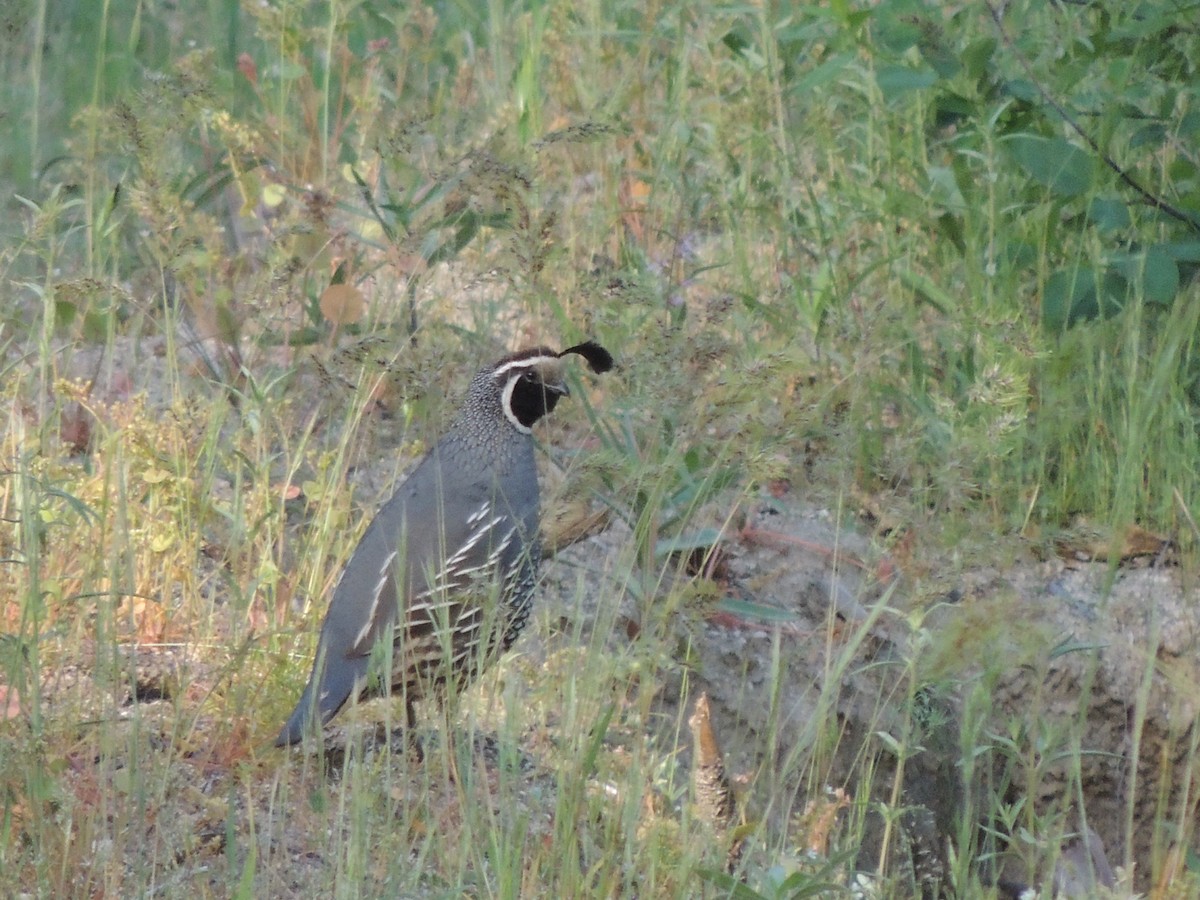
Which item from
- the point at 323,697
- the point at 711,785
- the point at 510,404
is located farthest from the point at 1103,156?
the point at 323,697

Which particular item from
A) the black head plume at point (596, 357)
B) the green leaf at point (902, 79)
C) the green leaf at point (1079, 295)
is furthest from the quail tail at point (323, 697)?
the green leaf at point (1079, 295)

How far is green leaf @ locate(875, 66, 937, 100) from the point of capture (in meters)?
3.59

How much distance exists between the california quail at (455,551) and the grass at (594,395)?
0.35 feet

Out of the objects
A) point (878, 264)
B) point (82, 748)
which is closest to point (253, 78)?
point (878, 264)

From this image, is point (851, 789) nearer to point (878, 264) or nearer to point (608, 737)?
point (608, 737)

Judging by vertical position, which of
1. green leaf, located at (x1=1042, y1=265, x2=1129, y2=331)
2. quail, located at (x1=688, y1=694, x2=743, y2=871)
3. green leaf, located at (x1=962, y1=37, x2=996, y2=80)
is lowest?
quail, located at (x1=688, y1=694, x2=743, y2=871)

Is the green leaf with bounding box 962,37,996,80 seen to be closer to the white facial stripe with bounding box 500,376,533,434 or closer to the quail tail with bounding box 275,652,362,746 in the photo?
the white facial stripe with bounding box 500,376,533,434

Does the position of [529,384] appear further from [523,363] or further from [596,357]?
[596,357]

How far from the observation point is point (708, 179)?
4645mm

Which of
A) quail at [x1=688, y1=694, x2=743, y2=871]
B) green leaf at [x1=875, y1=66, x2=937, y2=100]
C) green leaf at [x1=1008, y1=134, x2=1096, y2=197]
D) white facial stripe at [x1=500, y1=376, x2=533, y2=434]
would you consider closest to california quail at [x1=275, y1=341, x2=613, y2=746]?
white facial stripe at [x1=500, y1=376, x2=533, y2=434]

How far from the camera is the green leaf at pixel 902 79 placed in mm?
3594

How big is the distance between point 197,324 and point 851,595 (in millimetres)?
1723

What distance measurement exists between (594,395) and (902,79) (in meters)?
1.15

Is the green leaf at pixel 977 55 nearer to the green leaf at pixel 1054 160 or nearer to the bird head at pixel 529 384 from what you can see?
the green leaf at pixel 1054 160
